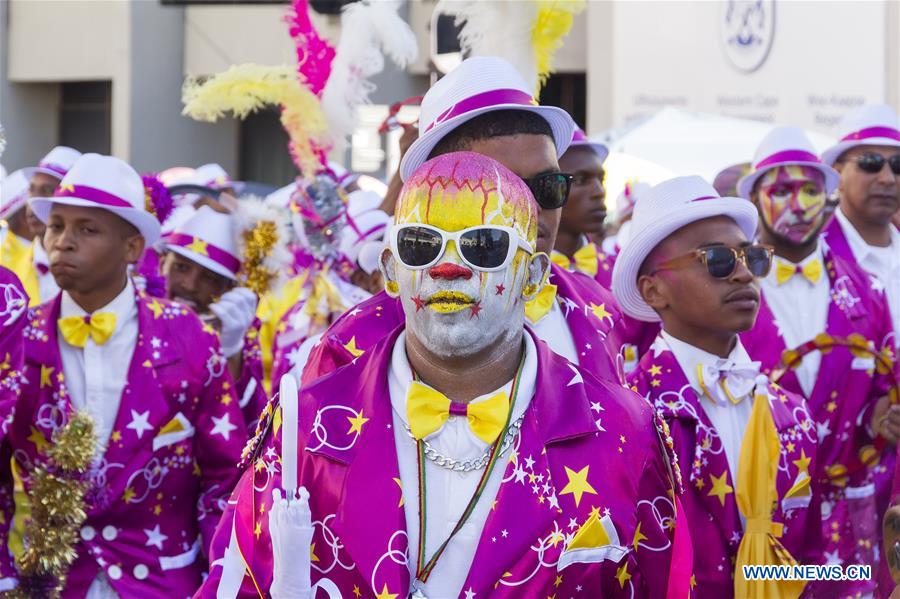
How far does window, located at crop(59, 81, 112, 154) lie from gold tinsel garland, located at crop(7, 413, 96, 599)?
20539 millimetres

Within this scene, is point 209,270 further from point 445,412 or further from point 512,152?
point 445,412

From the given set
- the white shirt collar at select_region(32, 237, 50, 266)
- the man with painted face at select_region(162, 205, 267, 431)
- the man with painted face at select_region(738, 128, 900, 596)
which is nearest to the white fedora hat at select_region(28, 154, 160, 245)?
the man with painted face at select_region(162, 205, 267, 431)

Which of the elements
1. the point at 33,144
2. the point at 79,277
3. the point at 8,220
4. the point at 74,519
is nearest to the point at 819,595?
the point at 74,519

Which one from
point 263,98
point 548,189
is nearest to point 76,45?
point 263,98

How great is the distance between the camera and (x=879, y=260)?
731 cm

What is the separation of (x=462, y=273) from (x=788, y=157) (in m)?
4.36

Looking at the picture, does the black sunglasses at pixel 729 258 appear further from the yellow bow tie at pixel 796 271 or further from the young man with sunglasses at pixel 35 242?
the young man with sunglasses at pixel 35 242

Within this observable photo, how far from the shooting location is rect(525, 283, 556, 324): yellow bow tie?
3.90 metres

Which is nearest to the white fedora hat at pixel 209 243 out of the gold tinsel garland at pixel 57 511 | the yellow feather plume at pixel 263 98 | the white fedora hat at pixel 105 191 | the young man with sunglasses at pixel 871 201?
the yellow feather plume at pixel 263 98

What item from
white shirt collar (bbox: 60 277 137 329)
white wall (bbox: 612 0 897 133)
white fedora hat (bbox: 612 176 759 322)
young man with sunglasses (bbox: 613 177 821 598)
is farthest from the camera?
white wall (bbox: 612 0 897 133)

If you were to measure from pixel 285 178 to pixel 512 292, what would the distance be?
898 inches

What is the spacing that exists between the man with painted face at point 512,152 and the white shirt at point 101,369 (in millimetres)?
1685

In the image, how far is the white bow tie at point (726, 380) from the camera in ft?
15.0

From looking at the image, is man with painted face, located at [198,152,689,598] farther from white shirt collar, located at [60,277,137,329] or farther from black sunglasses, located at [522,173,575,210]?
white shirt collar, located at [60,277,137,329]
